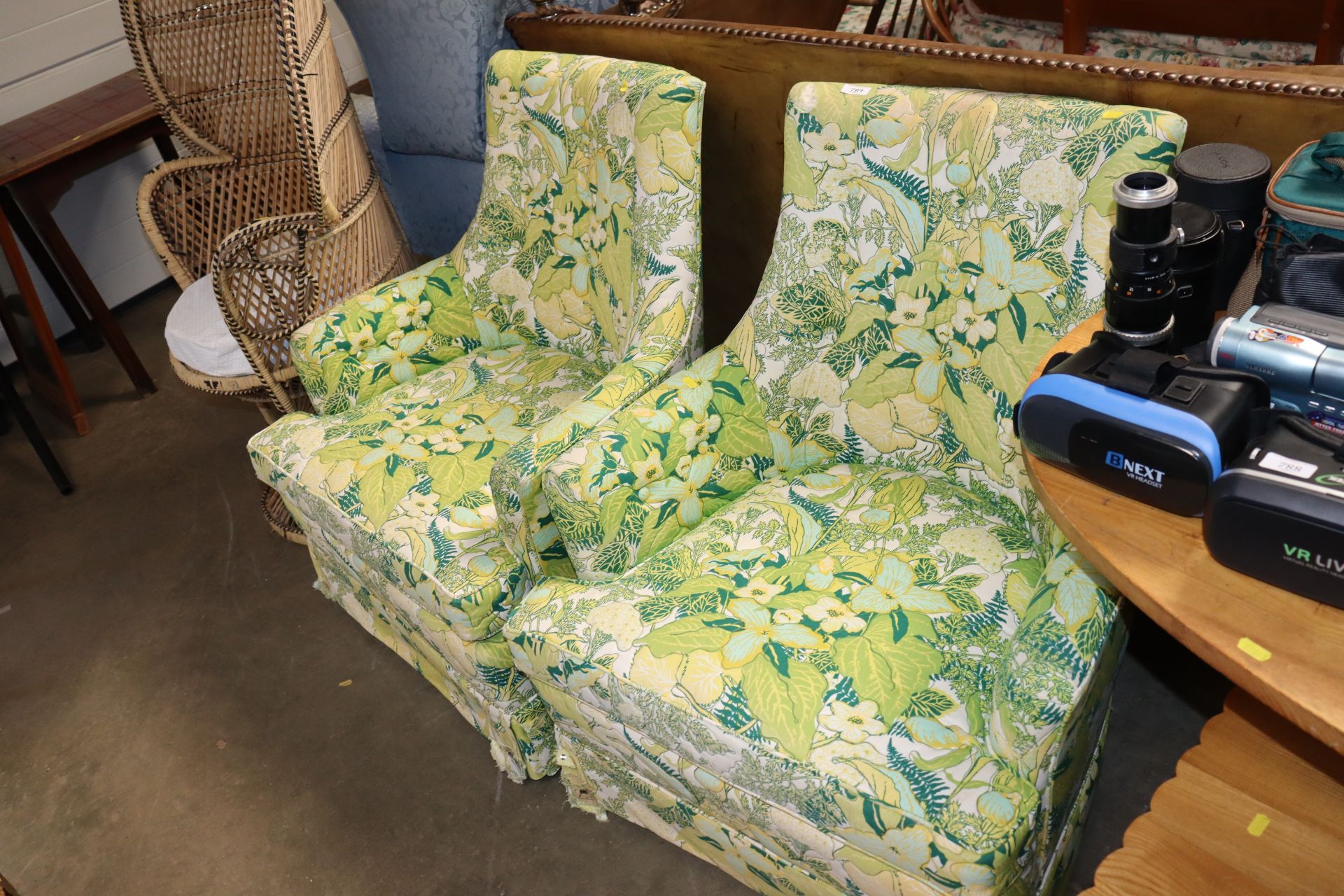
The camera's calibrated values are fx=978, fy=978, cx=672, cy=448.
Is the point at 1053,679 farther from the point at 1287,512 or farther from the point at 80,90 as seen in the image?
the point at 80,90

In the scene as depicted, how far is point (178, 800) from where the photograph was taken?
174 cm

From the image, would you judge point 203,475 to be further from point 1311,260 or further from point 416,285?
point 1311,260

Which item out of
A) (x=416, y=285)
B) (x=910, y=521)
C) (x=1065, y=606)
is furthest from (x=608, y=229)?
(x=1065, y=606)

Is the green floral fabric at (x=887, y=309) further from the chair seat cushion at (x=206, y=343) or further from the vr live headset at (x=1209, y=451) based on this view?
the chair seat cushion at (x=206, y=343)

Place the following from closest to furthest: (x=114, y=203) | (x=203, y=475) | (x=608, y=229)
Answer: (x=608, y=229), (x=203, y=475), (x=114, y=203)

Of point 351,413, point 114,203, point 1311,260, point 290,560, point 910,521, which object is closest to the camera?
point 1311,260

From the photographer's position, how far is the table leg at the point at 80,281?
100 inches

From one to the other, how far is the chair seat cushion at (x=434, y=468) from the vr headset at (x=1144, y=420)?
0.87 meters

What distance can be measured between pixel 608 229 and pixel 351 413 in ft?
1.90

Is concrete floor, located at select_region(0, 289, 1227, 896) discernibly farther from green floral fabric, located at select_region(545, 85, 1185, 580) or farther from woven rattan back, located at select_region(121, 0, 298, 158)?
woven rattan back, located at select_region(121, 0, 298, 158)

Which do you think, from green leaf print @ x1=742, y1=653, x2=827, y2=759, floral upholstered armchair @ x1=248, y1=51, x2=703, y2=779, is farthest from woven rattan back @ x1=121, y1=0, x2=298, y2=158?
green leaf print @ x1=742, y1=653, x2=827, y2=759

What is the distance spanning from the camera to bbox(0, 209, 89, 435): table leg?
2545 mm

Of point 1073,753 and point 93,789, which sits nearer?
point 1073,753

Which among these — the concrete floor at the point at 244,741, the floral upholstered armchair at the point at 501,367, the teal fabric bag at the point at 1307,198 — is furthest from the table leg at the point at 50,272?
the teal fabric bag at the point at 1307,198
